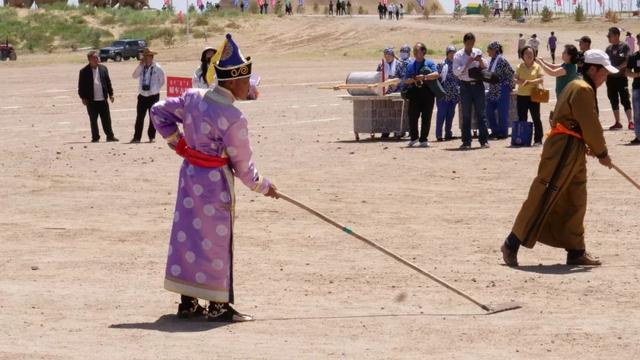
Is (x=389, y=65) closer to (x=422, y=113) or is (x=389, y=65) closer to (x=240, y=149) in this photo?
(x=422, y=113)

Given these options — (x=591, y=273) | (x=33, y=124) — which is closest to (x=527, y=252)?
(x=591, y=273)

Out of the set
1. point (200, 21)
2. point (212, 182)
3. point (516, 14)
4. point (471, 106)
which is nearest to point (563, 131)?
point (212, 182)

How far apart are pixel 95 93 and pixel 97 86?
0.14 m

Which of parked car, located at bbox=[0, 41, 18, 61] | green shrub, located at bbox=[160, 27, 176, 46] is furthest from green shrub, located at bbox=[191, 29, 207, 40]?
parked car, located at bbox=[0, 41, 18, 61]

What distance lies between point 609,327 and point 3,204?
8.33m

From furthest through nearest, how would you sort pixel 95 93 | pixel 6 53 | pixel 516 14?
1. pixel 516 14
2. pixel 6 53
3. pixel 95 93

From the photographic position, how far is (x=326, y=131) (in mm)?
24344

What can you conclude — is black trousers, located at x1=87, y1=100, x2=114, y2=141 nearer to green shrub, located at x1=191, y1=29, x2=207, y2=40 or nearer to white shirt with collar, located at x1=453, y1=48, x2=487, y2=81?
white shirt with collar, located at x1=453, y1=48, x2=487, y2=81

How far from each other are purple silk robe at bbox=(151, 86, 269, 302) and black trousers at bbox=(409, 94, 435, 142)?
12009 mm

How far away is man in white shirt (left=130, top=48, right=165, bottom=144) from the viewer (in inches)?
890

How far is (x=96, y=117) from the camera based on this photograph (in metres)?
23.1

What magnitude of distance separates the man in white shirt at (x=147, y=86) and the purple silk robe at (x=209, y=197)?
13.8 metres

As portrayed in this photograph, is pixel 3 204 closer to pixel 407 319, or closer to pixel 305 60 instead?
pixel 407 319

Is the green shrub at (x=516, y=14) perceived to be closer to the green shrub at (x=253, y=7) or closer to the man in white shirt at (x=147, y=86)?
the green shrub at (x=253, y=7)
